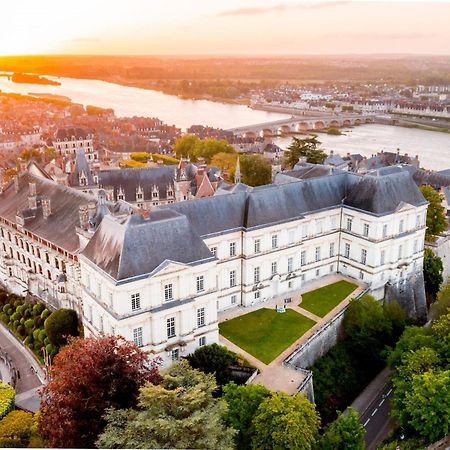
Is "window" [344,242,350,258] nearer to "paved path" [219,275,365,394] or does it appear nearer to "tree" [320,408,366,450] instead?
"paved path" [219,275,365,394]

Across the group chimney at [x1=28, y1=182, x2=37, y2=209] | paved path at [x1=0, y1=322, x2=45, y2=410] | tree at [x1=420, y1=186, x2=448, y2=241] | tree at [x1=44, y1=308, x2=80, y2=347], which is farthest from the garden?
tree at [x1=420, y1=186, x2=448, y2=241]

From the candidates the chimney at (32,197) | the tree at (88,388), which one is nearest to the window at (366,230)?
the tree at (88,388)

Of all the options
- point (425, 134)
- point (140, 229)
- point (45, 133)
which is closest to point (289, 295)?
point (140, 229)

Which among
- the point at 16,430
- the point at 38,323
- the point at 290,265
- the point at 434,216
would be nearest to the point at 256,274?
the point at 290,265

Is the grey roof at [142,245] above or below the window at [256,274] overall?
above

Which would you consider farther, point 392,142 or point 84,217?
point 392,142

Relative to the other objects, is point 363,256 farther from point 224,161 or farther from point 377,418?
point 224,161

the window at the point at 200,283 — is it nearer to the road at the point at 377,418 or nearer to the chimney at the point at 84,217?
the chimney at the point at 84,217
